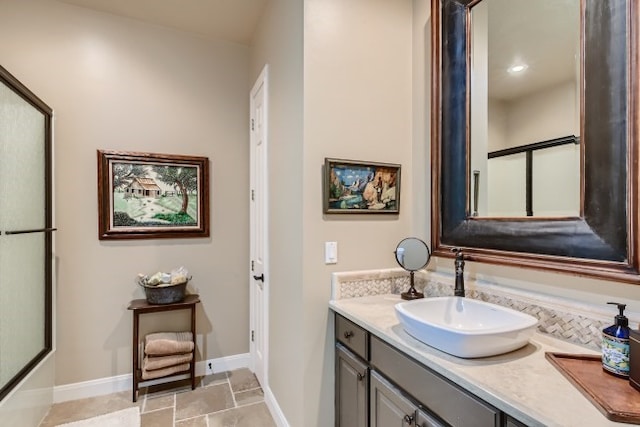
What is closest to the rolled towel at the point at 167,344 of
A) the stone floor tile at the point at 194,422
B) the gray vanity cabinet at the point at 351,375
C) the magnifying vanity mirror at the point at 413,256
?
the stone floor tile at the point at 194,422

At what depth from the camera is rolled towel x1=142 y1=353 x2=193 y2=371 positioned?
2.39 metres

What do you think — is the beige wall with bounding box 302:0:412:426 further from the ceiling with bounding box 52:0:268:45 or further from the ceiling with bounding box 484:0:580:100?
the ceiling with bounding box 52:0:268:45

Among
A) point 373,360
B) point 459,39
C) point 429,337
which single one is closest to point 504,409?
point 429,337

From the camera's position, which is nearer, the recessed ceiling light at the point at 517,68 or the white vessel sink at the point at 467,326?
the white vessel sink at the point at 467,326

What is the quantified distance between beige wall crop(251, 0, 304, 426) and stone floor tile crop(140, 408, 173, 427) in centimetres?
70

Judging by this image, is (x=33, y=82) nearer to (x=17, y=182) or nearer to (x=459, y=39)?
(x=17, y=182)

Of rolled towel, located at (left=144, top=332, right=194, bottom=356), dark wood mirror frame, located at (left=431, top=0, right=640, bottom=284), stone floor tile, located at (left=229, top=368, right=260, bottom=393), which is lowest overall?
stone floor tile, located at (left=229, top=368, right=260, bottom=393)

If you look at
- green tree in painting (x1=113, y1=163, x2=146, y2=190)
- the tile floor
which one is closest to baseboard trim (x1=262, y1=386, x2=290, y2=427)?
the tile floor

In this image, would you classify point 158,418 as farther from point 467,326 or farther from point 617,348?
point 617,348

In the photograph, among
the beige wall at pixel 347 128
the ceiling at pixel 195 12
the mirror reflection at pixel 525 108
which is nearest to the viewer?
the mirror reflection at pixel 525 108

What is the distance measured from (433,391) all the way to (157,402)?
2.19 meters

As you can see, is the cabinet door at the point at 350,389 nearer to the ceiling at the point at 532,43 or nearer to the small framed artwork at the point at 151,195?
the ceiling at the point at 532,43

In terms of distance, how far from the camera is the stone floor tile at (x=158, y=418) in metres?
2.13

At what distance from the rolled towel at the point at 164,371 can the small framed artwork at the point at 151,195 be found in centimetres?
102
